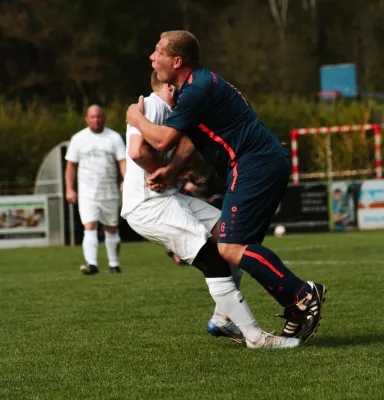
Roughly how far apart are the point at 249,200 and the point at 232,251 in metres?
0.31

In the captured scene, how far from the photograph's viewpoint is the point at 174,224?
6.95 metres

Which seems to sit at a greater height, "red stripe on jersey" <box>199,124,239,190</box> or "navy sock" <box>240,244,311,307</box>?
"red stripe on jersey" <box>199,124,239,190</box>

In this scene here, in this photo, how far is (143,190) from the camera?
7.09 meters

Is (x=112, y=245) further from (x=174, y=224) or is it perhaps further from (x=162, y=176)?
(x=162, y=176)

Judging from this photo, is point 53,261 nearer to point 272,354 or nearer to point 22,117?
point 272,354

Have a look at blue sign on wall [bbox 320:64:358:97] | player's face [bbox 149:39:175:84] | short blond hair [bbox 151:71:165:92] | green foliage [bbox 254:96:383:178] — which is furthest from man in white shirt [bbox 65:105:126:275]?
blue sign on wall [bbox 320:64:358:97]

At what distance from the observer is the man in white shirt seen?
1387 centimetres

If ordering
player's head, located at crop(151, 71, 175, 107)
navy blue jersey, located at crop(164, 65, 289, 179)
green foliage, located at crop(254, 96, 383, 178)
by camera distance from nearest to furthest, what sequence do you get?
navy blue jersey, located at crop(164, 65, 289, 179) → player's head, located at crop(151, 71, 175, 107) → green foliage, located at crop(254, 96, 383, 178)

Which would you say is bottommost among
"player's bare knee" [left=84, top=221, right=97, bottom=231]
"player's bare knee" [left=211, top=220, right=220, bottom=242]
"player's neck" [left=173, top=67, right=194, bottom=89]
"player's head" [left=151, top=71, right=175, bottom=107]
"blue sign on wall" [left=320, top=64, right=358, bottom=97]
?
"player's bare knee" [left=84, top=221, right=97, bottom=231]

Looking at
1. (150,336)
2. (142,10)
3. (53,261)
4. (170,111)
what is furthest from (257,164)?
(142,10)

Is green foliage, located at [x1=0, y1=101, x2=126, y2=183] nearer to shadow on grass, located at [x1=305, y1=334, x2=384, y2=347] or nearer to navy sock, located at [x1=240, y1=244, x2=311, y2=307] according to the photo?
shadow on grass, located at [x1=305, y1=334, x2=384, y2=347]

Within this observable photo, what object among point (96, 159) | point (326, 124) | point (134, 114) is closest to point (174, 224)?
point (134, 114)

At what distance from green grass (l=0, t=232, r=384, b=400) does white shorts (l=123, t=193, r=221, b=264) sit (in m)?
0.62

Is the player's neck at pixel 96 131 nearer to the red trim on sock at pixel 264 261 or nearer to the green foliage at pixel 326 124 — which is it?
the red trim on sock at pixel 264 261
